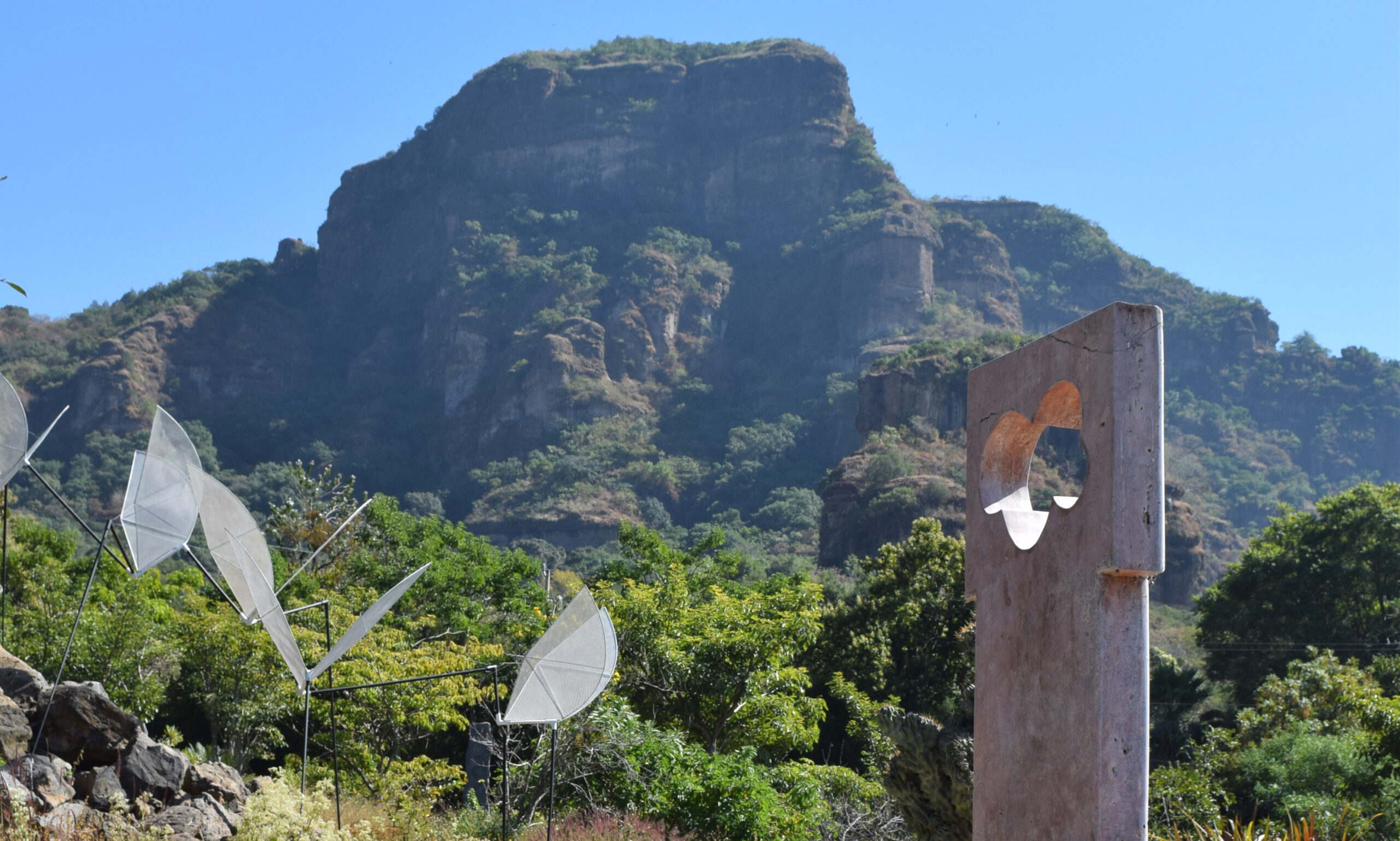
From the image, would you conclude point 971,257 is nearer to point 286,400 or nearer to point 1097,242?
point 1097,242

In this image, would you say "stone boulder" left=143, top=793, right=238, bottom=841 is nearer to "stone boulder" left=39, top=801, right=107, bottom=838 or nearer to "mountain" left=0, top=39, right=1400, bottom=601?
"stone boulder" left=39, top=801, right=107, bottom=838

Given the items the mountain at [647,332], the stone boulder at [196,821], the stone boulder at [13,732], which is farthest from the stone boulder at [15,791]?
the mountain at [647,332]

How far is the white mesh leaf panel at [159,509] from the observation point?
7340mm

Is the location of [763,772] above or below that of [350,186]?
below

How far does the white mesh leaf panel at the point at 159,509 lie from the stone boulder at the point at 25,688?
184 cm

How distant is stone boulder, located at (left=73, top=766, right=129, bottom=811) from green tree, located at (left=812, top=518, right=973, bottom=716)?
1488cm

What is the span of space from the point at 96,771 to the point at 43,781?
0.45 meters

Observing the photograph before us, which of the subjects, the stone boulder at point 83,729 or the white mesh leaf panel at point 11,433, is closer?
the white mesh leaf panel at point 11,433

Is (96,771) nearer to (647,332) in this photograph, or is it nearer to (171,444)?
(171,444)

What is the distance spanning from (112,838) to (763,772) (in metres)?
7.37

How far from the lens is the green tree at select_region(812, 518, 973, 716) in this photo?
2070cm

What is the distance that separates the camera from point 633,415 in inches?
3238

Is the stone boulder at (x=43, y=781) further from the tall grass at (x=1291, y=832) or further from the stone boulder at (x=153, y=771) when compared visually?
the tall grass at (x=1291, y=832)

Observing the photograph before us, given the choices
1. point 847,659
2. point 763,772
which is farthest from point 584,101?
point 763,772
